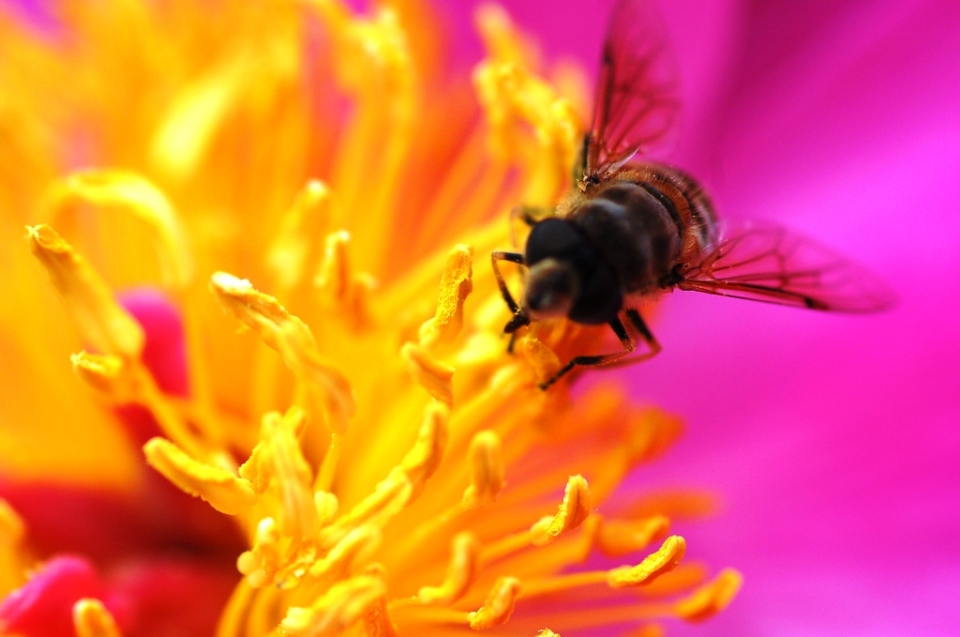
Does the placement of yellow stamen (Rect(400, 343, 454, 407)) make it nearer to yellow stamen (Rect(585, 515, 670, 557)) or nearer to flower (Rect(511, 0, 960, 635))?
yellow stamen (Rect(585, 515, 670, 557))

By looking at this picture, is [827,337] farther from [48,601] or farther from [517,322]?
[48,601]

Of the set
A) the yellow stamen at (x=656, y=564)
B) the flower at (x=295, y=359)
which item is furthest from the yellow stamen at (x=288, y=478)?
the yellow stamen at (x=656, y=564)

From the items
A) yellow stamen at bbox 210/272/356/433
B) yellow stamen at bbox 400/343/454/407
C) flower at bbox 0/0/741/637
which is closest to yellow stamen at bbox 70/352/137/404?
flower at bbox 0/0/741/637

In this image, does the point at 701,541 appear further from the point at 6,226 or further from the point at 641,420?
the point at 6,226

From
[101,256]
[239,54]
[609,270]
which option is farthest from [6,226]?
Result: [609,270]

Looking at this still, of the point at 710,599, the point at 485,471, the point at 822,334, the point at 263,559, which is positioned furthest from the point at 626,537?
the point at 822,334

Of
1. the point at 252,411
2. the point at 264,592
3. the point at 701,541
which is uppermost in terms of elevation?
the point at 252,411
